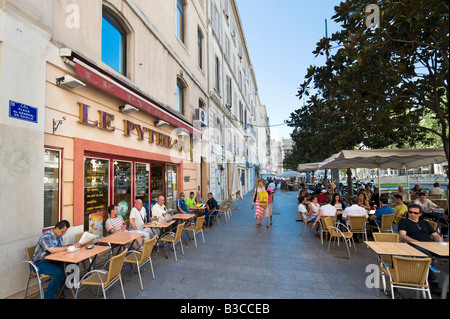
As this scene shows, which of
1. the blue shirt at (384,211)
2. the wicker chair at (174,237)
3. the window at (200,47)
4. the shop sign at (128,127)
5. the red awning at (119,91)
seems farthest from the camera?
the window at (200,47)

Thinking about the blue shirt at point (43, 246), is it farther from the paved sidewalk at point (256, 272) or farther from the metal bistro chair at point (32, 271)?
the paved sidewalk at point (256, 272)

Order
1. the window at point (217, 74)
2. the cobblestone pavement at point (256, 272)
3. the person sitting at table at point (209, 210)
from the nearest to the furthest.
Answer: the cobblestone pavement at point (256, 272), the person sitting at table at point (209, 210), the window at point (217, 74)

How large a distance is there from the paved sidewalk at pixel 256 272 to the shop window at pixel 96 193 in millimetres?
1414

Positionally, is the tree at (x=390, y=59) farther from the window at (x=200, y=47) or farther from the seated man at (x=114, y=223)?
the window at (x=200, y=47)

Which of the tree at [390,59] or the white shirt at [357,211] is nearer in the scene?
the tree at [390,59]

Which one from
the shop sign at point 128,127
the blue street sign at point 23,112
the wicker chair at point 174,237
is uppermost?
the shop sign at point 128,127

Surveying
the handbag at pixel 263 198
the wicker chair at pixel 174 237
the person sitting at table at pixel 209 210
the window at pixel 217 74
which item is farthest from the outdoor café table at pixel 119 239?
the window at pixel 217 74

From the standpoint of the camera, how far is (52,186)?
4512 mm

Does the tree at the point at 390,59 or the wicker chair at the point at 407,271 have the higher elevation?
the tree at the point at 390,59

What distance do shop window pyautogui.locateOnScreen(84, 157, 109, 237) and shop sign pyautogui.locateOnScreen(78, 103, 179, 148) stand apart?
836mm

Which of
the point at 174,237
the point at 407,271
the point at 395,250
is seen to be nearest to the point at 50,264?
the point at 174,237

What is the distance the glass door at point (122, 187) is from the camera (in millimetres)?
6460
